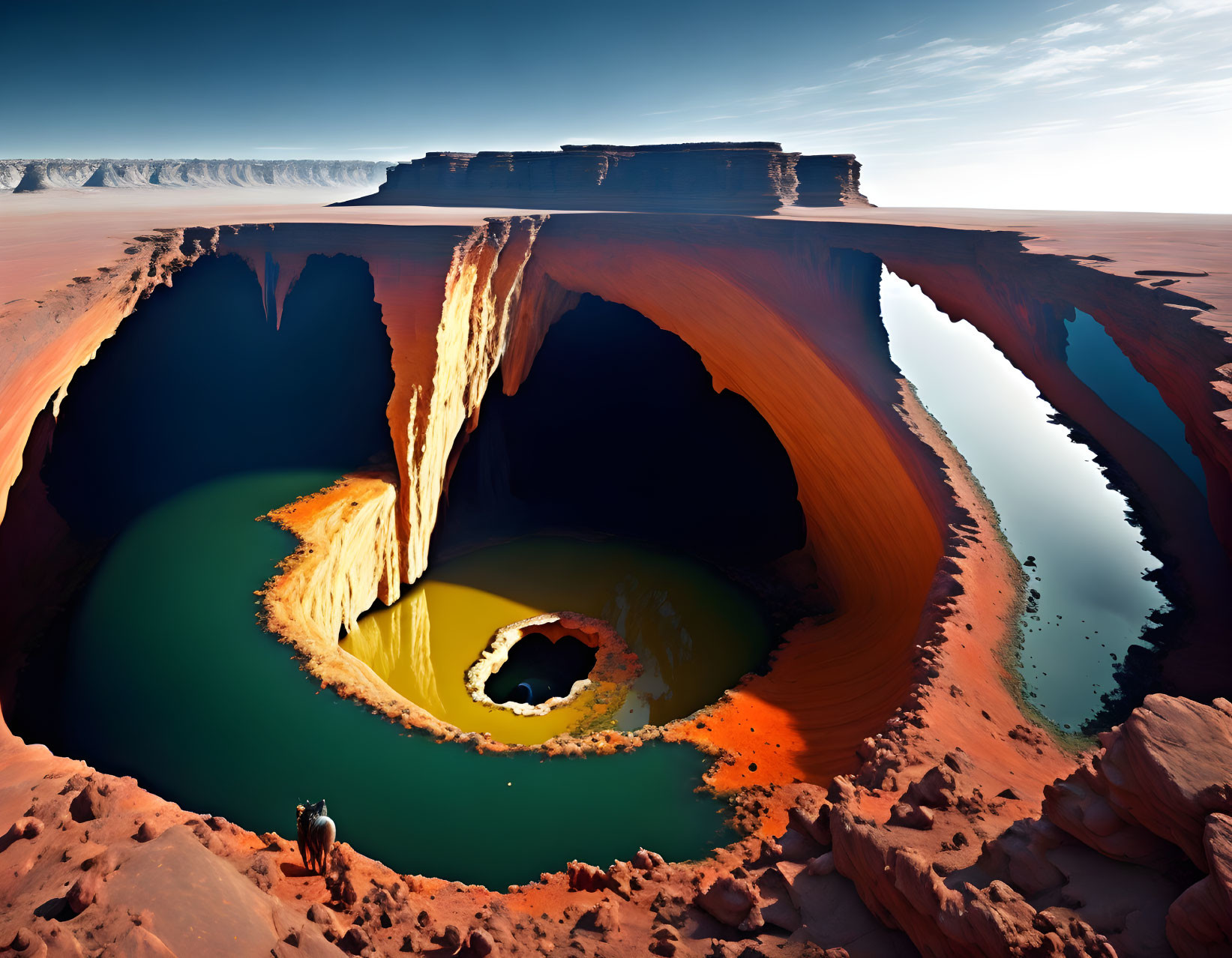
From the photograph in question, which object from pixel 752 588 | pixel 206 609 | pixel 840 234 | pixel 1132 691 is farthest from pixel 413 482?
pixel 1132 691

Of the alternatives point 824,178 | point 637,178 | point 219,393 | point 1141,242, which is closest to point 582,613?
point 219,393

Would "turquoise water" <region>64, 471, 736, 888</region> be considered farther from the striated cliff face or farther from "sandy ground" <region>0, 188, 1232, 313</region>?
"sandy ground" <region>0, 188, 1232, 313</region>

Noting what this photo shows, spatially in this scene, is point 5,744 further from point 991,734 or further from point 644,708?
point 991,734

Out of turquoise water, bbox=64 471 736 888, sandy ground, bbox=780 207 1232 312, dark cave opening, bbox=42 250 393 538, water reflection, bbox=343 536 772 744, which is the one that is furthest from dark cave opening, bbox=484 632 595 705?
sandy ground, bbox=780 207 1232 312

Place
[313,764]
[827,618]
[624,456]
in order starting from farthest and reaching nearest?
[624,456] → [827,618] → [313,764]

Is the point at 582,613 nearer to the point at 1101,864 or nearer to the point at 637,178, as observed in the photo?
the point at 1101,864

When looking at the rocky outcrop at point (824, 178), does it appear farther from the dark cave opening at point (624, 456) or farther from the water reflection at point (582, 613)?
the water reflection at point (582, 613)
